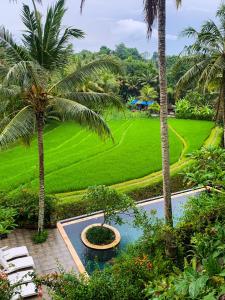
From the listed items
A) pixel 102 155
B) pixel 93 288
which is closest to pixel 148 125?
pixel 102 155

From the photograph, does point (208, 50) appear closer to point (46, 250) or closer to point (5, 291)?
point (46, 250)

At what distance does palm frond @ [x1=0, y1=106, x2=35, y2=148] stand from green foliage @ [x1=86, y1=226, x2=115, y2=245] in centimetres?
397

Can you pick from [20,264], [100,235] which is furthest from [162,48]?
[20,264]

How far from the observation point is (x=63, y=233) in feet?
38.4

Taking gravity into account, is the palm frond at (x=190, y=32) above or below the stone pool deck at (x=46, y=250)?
above

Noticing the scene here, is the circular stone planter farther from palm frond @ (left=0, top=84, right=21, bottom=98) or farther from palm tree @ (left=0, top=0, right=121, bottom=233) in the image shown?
palm frond @ (left=0, top=84, right=21, bottom=98)

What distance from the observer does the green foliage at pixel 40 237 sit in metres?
11.3

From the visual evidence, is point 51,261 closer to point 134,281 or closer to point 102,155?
point 134,281

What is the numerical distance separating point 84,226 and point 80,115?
460 centimetres

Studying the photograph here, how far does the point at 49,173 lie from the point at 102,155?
4.36 metres

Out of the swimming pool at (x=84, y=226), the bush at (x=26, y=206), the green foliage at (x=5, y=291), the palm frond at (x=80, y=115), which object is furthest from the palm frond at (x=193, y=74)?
the green foliage at (x=5, y=291)

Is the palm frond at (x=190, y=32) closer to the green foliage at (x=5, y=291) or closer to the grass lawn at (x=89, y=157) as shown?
the grass lawn at (x=89, y=157)

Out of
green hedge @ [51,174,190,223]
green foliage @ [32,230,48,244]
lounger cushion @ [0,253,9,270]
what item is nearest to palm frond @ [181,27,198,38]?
green hedge @ [51,174,190,223]

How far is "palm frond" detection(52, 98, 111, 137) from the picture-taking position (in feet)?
31.2
